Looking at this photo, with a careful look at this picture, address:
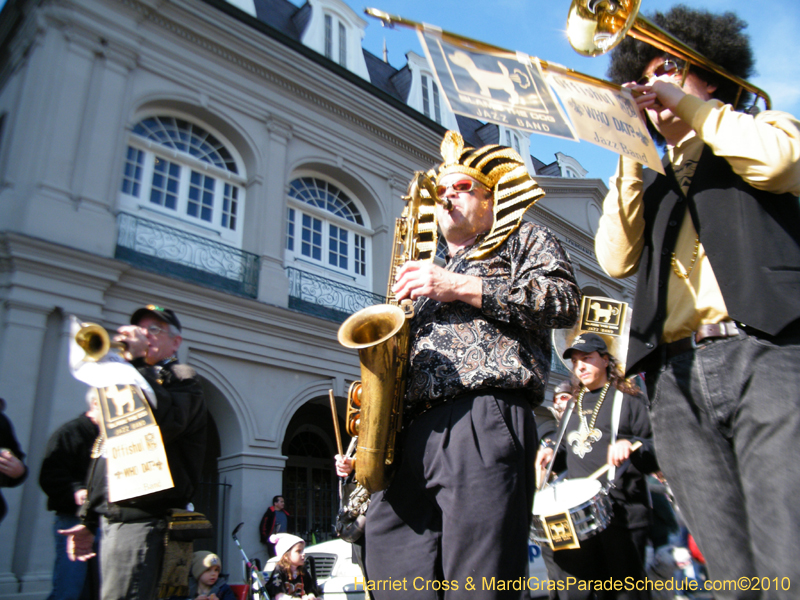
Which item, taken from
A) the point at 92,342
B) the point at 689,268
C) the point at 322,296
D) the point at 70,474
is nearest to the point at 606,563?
the point at 689,268

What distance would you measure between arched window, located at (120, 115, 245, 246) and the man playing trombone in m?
9.74

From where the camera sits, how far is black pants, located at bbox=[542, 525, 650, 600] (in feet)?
11.5

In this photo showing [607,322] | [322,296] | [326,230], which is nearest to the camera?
[607,322]

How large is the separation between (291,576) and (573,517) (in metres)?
4.83

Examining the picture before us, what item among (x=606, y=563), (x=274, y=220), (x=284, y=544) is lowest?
(x=284, y=544)

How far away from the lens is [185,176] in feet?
36.3

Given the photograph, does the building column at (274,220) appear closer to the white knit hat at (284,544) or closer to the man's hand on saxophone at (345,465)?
the white knit hat at (284,544)

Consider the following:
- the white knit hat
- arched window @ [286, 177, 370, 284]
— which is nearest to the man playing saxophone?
the white knit hat

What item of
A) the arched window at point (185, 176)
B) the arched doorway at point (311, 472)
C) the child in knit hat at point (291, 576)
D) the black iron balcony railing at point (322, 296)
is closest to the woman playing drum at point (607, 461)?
the child in knit hat at point (291, 576)

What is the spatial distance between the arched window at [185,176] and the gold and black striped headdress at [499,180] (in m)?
8.82

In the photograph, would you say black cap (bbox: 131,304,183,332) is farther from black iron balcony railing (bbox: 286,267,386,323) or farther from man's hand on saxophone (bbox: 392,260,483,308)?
black iron balcony railing (bbox: 286,267,386,323)

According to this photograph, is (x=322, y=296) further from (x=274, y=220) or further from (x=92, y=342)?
(x=92, y=342)

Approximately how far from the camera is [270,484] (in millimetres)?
9961

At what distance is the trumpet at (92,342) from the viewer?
9.32ft
